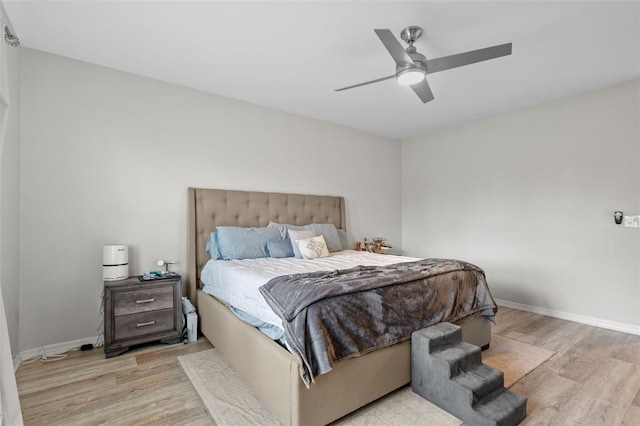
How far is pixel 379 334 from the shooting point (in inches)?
76.8

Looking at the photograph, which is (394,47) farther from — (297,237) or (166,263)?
(166,263)

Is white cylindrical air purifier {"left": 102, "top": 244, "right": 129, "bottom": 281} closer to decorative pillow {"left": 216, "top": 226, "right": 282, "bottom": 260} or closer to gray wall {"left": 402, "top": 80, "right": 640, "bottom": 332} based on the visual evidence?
decorative pillow {"left": 216, "top": 226, "right": 282, "bottom": 260}

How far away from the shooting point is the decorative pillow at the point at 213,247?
10.7 feet

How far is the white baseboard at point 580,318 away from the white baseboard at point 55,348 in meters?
4.93

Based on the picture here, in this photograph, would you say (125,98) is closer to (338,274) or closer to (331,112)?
(331,112)

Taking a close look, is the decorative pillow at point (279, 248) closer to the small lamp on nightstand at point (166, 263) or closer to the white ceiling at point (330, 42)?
the small lamp on nightstand at point (166, 263)

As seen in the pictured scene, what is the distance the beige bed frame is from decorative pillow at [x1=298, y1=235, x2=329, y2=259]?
102cm

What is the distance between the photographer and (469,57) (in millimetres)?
2148

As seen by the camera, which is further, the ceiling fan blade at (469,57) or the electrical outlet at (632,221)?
the electrical outlet at (632,221)

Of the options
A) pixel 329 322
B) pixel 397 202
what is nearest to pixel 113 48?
pixel 329 322

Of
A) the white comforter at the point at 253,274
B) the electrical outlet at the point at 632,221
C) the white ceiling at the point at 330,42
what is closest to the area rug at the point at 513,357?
the white comforter at the point at 253,274

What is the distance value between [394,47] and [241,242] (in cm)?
232

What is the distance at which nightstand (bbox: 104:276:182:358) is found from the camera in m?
2.60

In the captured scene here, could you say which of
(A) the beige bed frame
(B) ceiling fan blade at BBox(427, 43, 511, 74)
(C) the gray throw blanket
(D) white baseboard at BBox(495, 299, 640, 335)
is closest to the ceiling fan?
(B) ceiling fan blade at BBox(427, 43, 511, 74)
